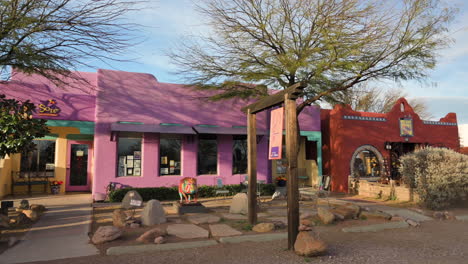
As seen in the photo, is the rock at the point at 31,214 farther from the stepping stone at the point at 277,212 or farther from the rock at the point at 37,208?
the stepping stone at the point at 277,212

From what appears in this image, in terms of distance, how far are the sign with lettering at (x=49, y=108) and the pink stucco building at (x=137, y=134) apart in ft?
0.11

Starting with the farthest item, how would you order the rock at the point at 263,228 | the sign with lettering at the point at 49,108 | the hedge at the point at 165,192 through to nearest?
the sign with lettering at the point at 49,108 < the hedge at the point at 165,192 < the rock at the point at 263,228

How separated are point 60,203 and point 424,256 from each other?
1060cm

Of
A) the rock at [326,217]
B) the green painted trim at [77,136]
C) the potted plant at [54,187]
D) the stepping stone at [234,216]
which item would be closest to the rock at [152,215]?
the stepping stone at [234,216]

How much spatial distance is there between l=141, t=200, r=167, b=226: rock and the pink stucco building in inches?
190

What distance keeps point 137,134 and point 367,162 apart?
1130 cm

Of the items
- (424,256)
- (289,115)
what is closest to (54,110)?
(289,115)

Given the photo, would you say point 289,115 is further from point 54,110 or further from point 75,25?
point 54,110

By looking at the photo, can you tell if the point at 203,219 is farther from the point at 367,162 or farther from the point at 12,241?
the point at 367,162

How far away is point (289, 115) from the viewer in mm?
5965

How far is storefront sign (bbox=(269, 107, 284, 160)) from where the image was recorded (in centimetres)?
660

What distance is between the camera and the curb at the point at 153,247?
5494 mm

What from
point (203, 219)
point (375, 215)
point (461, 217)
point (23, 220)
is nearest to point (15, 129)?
point (23, 220)

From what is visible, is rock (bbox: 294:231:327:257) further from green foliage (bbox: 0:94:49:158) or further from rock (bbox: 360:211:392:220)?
green foliage (bbox: 0:94:49:158)
